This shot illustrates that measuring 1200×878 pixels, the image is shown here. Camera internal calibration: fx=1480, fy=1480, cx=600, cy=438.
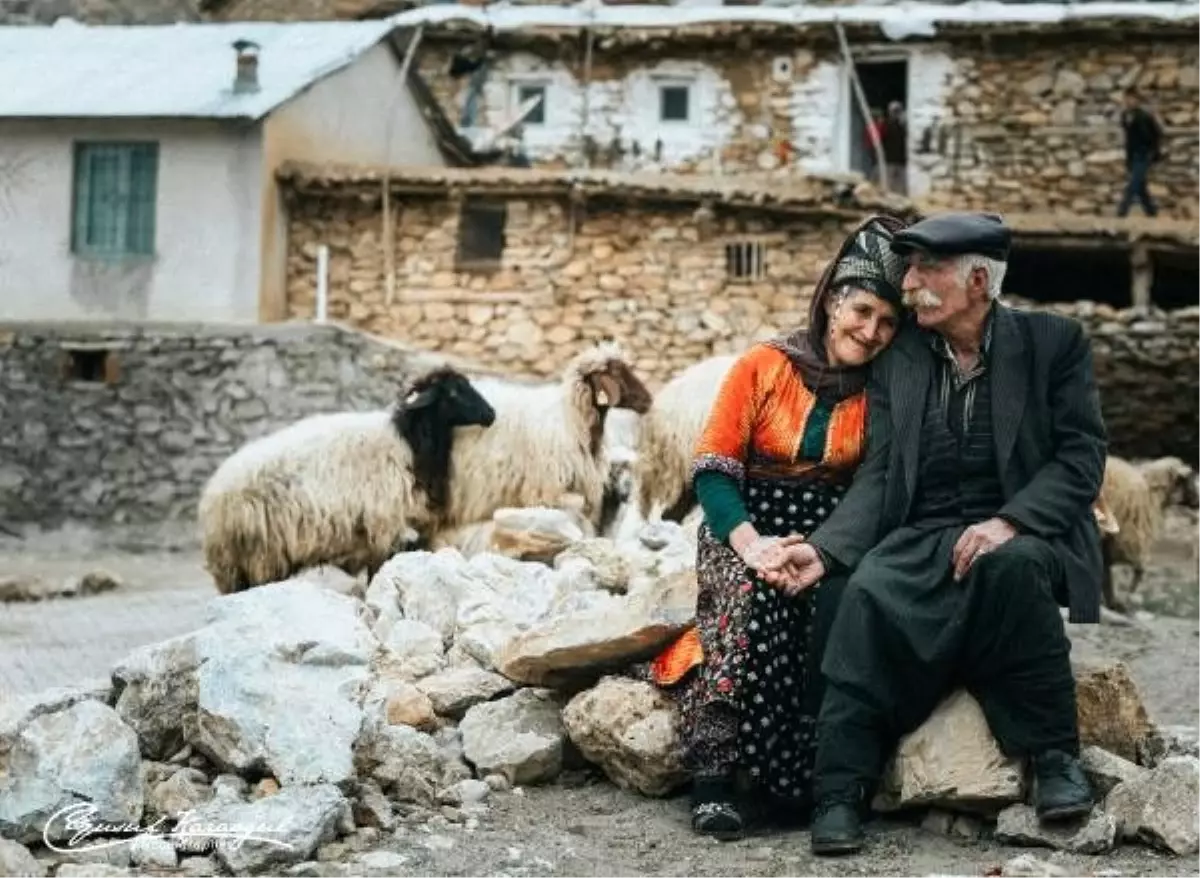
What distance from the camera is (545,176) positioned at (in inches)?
628

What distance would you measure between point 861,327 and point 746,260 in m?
12.0

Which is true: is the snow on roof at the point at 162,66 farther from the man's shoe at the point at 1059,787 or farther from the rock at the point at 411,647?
the man's shoe at the point at 1059,787

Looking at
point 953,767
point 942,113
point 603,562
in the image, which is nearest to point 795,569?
point 953,767

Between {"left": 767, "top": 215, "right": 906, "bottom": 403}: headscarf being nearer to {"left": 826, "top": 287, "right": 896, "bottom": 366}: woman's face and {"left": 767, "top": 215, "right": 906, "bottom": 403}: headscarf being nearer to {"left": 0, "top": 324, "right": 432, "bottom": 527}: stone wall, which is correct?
{"left": 826, "top": 287, "right": 896, "bottom": 366}: woman's face

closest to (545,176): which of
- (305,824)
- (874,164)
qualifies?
(874,164)

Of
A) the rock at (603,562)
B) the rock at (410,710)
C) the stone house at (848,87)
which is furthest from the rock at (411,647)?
the stone house at (848,87)

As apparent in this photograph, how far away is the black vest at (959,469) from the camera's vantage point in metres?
4.02

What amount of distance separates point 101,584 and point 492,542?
5.11 metres

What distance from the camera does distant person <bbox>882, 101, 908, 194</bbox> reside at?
67.5 feet

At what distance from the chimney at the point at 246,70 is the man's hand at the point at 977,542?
13.7 meters

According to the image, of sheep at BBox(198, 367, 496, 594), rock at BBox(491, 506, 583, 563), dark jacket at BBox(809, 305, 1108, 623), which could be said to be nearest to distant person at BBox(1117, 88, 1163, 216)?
sheep at BBox(198, 367, 496, 594)

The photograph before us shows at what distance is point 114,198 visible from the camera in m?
16.1

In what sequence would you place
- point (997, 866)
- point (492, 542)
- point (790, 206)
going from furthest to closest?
point (790, 206) → point (492, 542) → point (997, 866)

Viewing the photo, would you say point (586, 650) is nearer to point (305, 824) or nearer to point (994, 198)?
point (305, 824)
